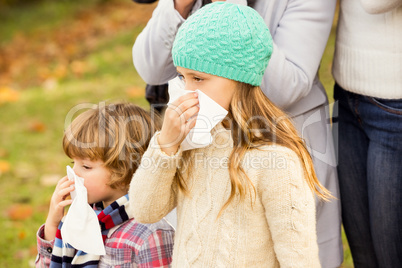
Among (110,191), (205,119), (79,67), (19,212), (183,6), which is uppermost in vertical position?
(183,6)

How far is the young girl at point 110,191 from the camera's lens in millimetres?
2244

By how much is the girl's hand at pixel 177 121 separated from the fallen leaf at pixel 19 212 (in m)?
2.67

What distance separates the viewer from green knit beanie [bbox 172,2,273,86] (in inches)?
74.0

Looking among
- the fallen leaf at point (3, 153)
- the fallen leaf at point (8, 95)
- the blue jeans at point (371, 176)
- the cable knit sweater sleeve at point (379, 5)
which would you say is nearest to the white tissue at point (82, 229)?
the blue jeans at point (371, 176)

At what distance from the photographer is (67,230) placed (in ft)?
7.06

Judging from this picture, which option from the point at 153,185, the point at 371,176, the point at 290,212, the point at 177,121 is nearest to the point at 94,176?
the point at 153,185

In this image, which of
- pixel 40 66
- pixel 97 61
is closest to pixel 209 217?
pixel 97 61

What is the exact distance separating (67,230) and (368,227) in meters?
1.45

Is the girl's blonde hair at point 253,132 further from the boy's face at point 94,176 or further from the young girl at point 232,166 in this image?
the boy's face at point 94,176

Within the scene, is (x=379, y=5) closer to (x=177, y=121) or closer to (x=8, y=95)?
(x=177, y=121)

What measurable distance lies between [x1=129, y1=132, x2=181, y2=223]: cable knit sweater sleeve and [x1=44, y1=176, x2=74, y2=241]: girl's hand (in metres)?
0.37

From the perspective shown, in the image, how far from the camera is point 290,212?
1.88 m

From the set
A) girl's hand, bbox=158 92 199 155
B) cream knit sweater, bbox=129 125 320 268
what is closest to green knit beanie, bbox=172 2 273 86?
girl's hand, bbox=158 92 199 155

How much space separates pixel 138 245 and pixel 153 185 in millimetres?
347
